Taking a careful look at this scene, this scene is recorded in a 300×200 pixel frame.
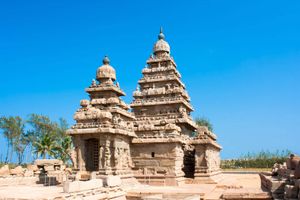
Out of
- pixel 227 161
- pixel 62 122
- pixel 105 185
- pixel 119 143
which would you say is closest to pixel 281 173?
pixel 105 185

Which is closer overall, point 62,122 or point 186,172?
point 186,172

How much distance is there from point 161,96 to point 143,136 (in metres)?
7.13

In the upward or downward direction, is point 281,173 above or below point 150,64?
below

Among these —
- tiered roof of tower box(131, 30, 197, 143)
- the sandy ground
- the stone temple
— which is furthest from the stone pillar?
tiered roof of tower box(131, 30, 197, 143)

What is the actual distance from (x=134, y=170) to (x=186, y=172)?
5.78 meters

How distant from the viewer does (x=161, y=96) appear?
33219mm

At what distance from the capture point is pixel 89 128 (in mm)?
24453

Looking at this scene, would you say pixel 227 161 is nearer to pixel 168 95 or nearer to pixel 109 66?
pixel 168 95

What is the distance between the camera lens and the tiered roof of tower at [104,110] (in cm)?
2434

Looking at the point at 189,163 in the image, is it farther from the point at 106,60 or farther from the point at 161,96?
the point at 106,60

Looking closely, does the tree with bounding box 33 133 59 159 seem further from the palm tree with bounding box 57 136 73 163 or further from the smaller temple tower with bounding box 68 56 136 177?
the smaller temple tower with bounding box 68 56 136 177

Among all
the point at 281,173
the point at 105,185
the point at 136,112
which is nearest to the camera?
the point at 281,173

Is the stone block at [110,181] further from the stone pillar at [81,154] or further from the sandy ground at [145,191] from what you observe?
the stone pillar at [81,154]

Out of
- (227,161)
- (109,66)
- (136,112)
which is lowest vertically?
(227,161)
